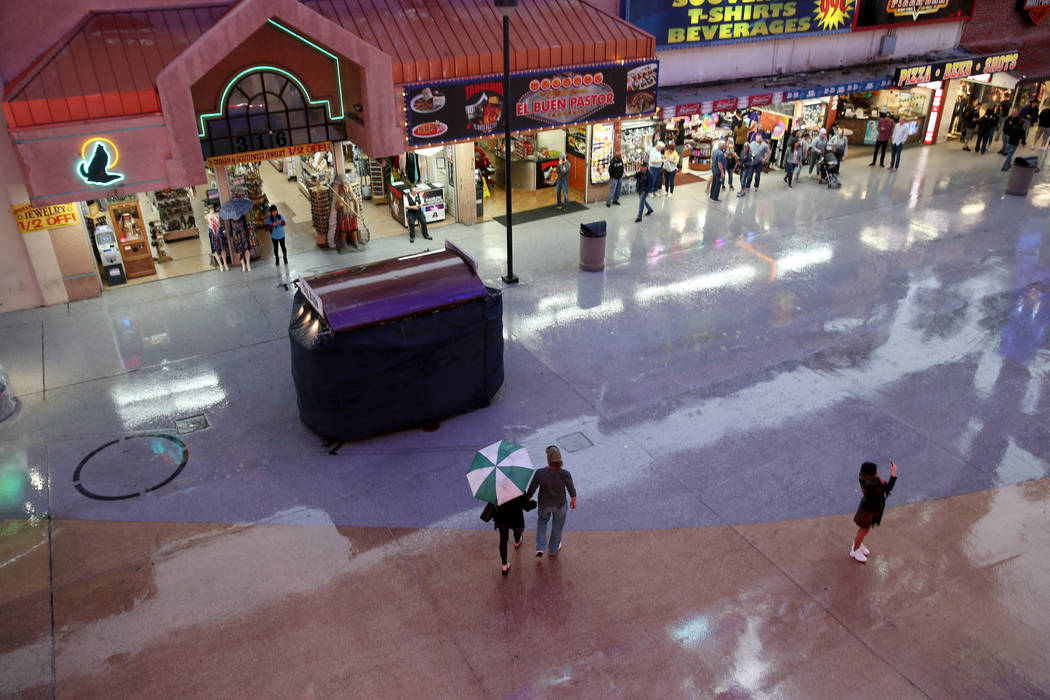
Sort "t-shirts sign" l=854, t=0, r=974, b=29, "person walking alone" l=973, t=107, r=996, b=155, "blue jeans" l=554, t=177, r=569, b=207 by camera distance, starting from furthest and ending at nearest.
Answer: "person walking alone" l=973, t=107, r=996, b=155 < "t-shirts sign" l=854, t=0, r=974, b=29 < "blue jeans" l=554, t=177, r=569, b=207

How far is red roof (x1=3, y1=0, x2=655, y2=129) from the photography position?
1291 centimetres

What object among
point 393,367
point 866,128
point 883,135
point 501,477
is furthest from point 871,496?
point 866,128

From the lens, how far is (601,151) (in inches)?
814

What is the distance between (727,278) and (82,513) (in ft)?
40.7

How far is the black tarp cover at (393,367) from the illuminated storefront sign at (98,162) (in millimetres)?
5280

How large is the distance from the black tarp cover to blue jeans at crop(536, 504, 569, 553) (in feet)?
9.87

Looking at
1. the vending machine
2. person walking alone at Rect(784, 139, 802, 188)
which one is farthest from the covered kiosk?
person walking alone at Rect(784, 139, 802, 188)

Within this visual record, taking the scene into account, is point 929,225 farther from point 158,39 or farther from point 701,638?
point 158,39

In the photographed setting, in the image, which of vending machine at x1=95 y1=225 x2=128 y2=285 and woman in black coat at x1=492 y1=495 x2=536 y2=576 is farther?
vending machine at x1=95 y1=225 x2=128 y2=285

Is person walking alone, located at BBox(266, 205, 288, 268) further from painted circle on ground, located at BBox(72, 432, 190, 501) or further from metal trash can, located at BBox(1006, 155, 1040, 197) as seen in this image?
metal trash can, located at BBox(1006, 155, 1040, 197)

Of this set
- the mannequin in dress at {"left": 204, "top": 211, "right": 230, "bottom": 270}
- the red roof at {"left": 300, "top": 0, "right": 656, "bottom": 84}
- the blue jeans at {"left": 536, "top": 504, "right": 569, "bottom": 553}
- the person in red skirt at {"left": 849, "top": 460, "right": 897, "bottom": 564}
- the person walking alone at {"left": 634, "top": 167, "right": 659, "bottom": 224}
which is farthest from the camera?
the person walking alone at {"left": 634, "top": 167, "right": 659, "bottom": 224}

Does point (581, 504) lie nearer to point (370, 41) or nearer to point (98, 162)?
point (98, 162)

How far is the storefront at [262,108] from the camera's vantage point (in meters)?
13.1

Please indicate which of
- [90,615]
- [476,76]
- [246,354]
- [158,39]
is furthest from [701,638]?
[158,39]
